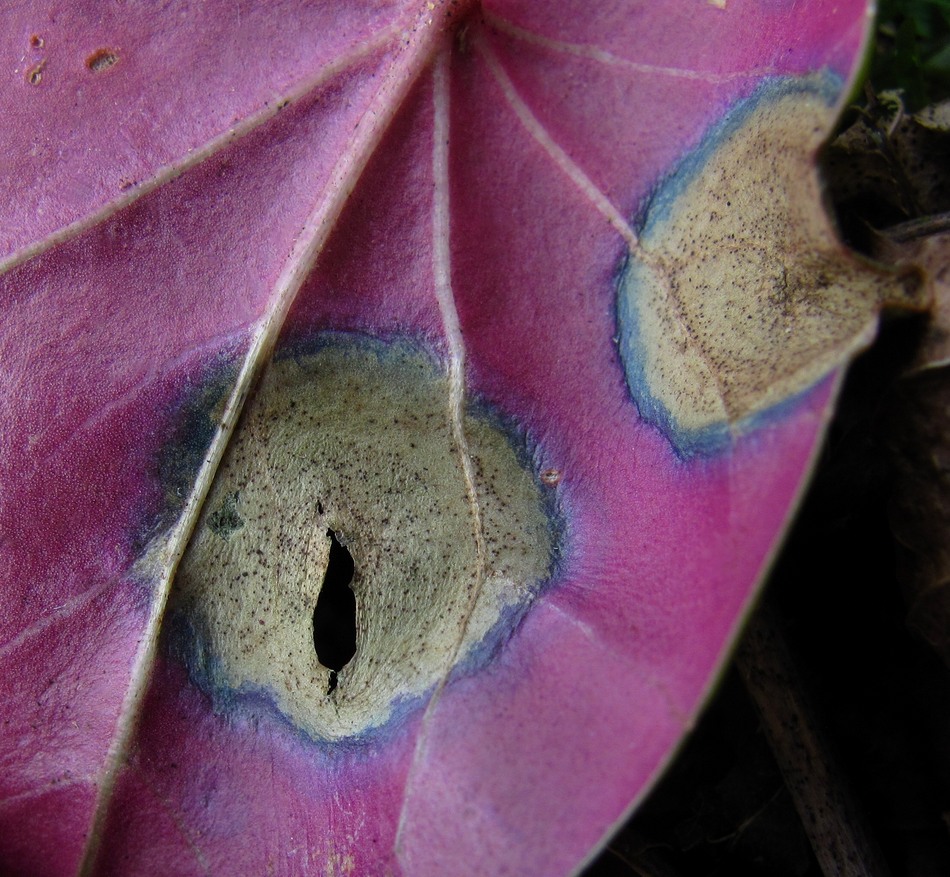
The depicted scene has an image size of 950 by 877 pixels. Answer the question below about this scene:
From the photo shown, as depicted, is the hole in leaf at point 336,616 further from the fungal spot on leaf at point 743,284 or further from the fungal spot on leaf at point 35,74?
the fungal spot on leaf at point 35,74

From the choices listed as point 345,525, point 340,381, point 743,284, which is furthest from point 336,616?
point 743,284

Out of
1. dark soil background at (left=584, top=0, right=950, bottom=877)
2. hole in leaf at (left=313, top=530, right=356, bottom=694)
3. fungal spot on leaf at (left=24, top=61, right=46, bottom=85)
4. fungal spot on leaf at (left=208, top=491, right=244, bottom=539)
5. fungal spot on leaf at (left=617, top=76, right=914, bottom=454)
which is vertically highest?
fungal spot on leaf at (left=24, top=61, right=46, bottom=85)

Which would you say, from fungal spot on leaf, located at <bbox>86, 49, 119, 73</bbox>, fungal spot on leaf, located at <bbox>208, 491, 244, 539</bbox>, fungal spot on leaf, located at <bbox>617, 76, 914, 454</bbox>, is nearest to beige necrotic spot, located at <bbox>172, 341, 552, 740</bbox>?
fungal spot on leaf, located at <bbox>208, 491, 244, 539</bbox>

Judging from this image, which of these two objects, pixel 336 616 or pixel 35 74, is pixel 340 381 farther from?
pixel 35 74

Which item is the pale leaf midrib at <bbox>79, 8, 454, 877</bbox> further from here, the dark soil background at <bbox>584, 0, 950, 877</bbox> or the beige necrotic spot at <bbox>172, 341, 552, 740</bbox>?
the dark soil background at <bbox>584, 0, 950, 877</bbox>

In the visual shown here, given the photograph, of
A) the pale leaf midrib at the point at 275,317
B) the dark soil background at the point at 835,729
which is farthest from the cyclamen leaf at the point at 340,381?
the dark soil background at the point at 835,729

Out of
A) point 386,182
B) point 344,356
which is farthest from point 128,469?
point 386,182

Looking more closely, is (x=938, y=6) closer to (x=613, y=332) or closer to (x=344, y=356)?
(x=613, y=332)
